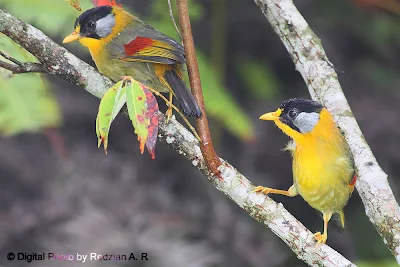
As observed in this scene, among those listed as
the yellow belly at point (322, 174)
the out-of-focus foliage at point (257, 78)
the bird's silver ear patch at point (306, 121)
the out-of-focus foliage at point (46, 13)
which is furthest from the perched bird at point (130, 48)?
the out-of-focus foliage at point (257, 78)

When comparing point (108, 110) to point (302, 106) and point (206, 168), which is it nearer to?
point (206, 168)

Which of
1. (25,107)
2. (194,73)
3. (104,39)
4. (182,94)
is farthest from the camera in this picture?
(25,107)

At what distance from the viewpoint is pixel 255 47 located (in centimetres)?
588

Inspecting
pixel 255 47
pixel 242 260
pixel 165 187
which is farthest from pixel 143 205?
pixel 255 47

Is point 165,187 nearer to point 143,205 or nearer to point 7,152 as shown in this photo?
point 143,205

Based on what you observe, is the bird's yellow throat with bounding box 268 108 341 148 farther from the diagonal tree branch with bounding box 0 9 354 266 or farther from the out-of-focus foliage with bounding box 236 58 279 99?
the out-of-focus foliage with bounding box 236 58 279 99

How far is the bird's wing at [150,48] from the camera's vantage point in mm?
2758

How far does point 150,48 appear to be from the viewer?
2826 millimetres

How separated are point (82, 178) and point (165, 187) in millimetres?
591

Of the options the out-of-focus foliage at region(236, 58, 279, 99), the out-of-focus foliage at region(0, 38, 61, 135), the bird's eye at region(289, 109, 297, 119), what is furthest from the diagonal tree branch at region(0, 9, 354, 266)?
the out-of-focus foliage at region(236, 58, 279, 99)

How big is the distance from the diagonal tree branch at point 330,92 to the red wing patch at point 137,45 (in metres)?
0.54

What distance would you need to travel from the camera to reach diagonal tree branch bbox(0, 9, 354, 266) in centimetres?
215

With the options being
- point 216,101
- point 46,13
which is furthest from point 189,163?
point 46,13

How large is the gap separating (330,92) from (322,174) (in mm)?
365
